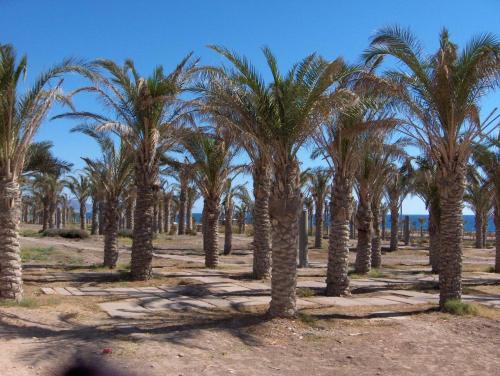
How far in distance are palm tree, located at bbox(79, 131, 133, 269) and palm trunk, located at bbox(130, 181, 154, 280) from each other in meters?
3.82

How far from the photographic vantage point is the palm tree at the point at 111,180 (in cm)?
2056

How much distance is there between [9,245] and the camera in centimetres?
1157

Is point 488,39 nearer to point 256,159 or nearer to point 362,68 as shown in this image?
point 362,68

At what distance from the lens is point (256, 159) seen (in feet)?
55.4

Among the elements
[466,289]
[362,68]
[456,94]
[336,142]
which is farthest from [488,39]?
[466,289]

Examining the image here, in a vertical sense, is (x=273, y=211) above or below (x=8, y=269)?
above

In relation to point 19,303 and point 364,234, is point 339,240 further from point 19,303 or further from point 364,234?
point 19,303

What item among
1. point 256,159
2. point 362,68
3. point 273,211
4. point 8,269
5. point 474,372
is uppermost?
point 362,68

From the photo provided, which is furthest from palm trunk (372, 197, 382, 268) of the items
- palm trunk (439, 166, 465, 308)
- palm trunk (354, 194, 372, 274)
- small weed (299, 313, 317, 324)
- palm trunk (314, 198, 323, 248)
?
palm trunk (314, 198, 323, 248)

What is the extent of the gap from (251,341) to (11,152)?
651cm

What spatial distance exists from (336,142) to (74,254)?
16811 millimetres

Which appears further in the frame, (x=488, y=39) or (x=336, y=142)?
(x=336, y=142)

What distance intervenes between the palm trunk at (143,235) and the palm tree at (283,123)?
6.70 metres

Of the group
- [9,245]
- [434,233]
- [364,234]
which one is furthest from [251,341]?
[434,233]
